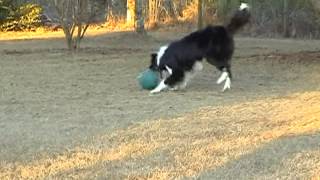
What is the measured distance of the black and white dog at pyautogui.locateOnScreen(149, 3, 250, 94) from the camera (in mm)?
11648

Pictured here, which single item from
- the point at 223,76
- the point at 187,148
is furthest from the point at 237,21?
the point at 187,148

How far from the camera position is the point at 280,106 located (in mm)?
9672

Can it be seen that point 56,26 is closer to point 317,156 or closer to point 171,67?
point 171,67

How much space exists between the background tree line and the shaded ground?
15.9 ft

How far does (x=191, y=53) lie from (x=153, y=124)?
354cm

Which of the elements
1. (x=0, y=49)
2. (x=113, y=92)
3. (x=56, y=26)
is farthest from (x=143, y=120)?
(x=56, y=26)

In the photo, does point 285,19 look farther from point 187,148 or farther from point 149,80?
point 187,148

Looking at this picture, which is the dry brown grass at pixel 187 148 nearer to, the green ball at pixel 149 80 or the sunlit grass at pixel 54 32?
the green ball at pixel 149 80

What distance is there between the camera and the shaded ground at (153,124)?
20.8 ft

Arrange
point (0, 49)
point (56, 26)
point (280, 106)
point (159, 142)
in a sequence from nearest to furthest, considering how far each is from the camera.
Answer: point (159, 142) → point (280, 106) → point (0, 49) → point (56, 26)

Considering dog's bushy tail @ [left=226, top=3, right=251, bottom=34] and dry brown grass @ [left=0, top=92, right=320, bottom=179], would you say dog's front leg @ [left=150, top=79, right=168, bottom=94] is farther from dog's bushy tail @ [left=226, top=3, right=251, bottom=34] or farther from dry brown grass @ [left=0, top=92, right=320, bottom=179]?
dry brown grass @ [left=0, top=92, right=320, bottom=179]

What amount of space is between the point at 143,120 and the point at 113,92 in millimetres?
2922

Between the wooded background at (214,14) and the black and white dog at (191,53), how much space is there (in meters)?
9.35

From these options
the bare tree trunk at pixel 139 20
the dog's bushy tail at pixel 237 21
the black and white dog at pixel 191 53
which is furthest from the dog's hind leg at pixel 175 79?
the bare tree trunk at pixel 139 20
